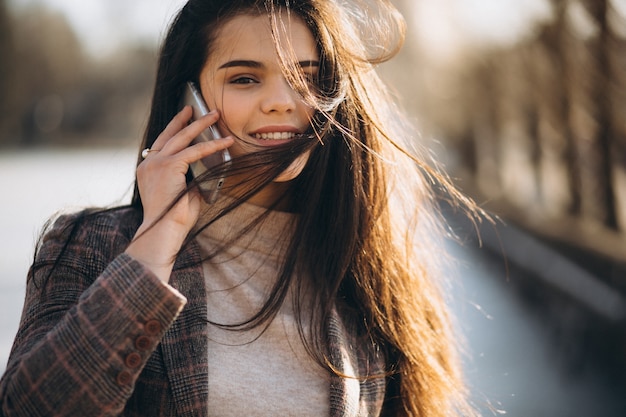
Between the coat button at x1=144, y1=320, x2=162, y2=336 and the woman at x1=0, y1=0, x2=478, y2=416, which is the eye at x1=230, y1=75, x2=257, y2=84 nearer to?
the woman at x1=0, y1=0, x2=478, y2=416

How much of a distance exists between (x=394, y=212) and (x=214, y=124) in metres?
0.82

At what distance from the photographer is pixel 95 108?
62.8 metres

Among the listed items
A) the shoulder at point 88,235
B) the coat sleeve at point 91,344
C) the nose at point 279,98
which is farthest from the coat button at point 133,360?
the nose at point 279,98

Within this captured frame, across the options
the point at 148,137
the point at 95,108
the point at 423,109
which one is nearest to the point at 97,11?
the point at 95,108

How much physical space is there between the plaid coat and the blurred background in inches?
18.3

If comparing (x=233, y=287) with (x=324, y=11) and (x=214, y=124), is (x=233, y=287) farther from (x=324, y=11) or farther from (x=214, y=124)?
(x=324, y=11)

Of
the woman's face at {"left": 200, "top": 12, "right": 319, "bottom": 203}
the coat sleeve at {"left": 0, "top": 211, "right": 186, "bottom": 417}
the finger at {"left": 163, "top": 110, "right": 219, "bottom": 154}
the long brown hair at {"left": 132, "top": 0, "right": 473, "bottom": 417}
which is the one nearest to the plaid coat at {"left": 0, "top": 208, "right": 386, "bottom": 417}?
the coat sleeve at {"left": 0, "top": 211, "right": 186, "bottom": 417}

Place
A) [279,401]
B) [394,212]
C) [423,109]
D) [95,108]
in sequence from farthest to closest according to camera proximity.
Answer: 1. [95,108]
2. [423,109]
3. [394,212]
4. [279,401]

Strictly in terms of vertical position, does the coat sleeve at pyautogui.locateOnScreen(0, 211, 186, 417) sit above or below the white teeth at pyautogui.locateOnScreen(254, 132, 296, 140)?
below

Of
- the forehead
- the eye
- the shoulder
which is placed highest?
the forehead

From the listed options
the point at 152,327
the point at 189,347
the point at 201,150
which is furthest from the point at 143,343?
the point at 201,150

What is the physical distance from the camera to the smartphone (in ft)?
7.86

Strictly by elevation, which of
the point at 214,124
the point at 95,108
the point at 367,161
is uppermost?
the point at 214,124

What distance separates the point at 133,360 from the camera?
79.8 inches
